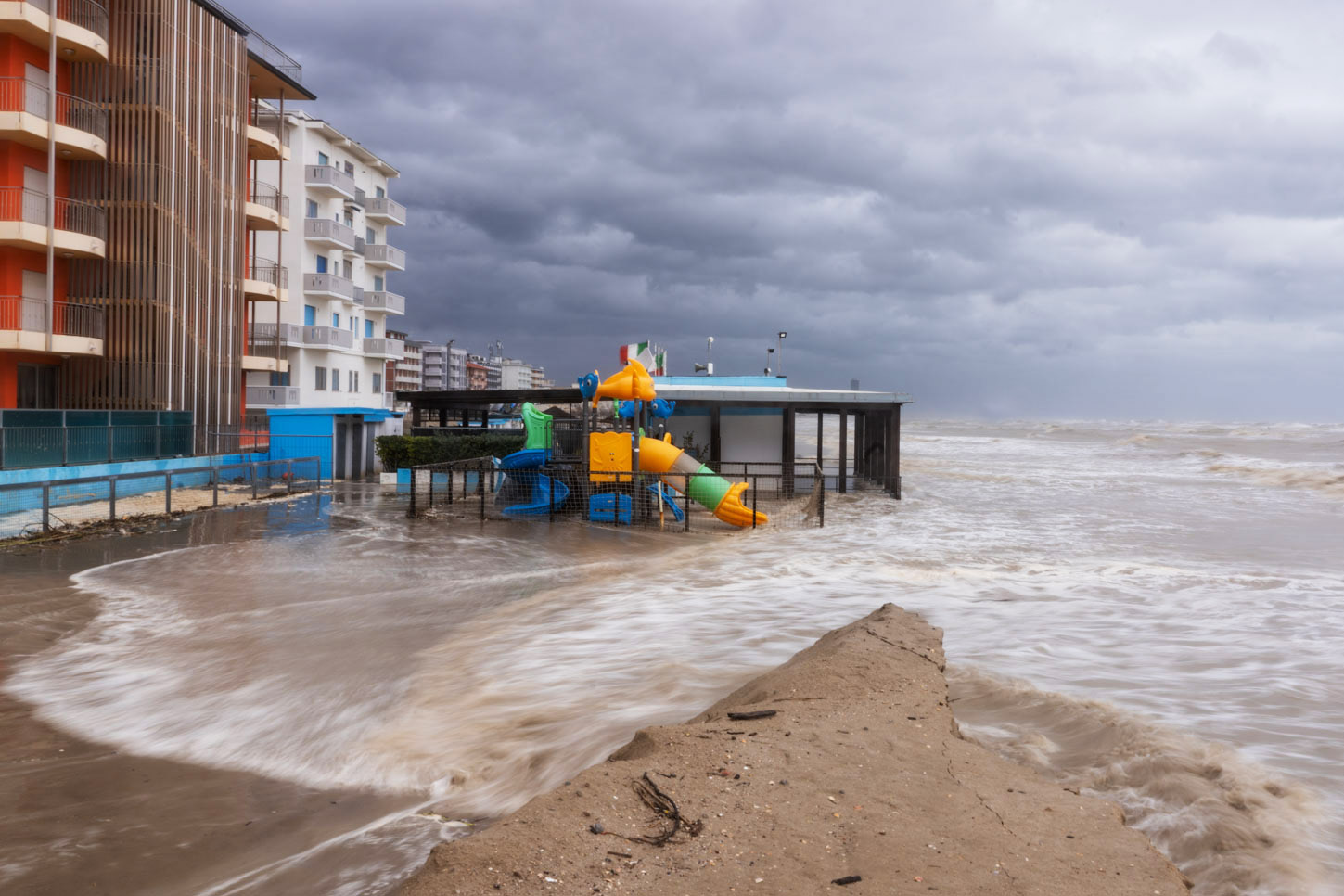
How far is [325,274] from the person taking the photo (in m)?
41.9

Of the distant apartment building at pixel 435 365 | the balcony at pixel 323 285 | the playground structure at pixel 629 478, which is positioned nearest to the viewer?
the playground structure at pixel 629 478

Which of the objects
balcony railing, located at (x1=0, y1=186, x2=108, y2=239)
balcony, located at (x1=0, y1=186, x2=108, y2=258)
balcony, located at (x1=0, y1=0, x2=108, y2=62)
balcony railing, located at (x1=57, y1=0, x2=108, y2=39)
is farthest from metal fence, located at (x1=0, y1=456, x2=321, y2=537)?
balcony railing, located at (x1=57, y1=0, x2=108, y2=39)

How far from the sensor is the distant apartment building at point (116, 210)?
22.6m

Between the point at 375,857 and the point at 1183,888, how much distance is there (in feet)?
11.0

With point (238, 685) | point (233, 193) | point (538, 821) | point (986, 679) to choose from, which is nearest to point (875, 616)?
point (986, 679)

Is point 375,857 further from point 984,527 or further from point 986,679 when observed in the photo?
point 984,527

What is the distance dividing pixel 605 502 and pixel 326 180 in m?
31.5

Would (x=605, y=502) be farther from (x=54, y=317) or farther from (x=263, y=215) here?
(x=263, y=215)

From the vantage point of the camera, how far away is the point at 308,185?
4141 cm

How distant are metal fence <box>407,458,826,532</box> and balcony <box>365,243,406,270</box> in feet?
101

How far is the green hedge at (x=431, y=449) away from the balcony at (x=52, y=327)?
8056 mm

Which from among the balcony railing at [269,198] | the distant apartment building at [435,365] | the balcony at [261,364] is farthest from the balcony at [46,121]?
the distant apartment building at [435,365]

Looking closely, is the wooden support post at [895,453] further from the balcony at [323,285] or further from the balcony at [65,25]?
the balcony at [323,285]

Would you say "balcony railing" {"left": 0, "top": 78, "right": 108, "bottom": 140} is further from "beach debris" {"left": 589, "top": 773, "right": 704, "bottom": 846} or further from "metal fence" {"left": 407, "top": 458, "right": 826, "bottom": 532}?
"beach debris" {"left": 589, "top": 773, "right": 704, "bottom": 846}
